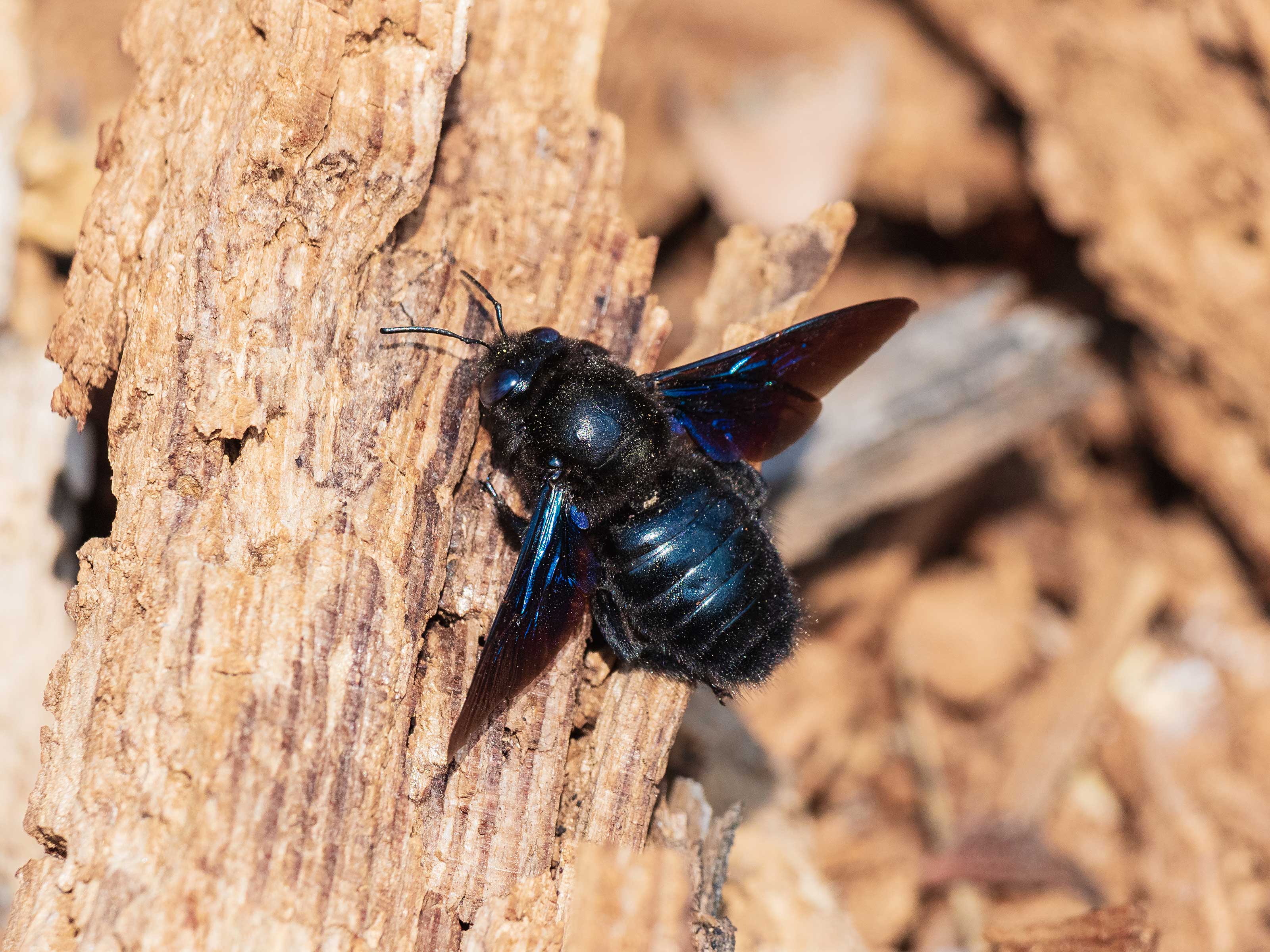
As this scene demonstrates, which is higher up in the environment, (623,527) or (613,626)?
(623,527)

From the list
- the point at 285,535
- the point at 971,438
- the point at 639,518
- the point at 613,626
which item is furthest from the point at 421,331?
the point at 971,438

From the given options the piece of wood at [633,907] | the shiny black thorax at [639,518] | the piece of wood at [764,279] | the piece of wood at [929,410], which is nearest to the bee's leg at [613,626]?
the shiny black thorax at [639,518]

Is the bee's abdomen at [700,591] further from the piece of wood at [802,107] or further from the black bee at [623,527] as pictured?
the piece of wood at [802,107]

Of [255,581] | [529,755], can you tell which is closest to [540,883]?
[529,755]

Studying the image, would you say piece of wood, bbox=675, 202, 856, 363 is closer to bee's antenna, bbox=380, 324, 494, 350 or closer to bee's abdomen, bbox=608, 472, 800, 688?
bee's abdomen, bbox=608, 472, 800, 688

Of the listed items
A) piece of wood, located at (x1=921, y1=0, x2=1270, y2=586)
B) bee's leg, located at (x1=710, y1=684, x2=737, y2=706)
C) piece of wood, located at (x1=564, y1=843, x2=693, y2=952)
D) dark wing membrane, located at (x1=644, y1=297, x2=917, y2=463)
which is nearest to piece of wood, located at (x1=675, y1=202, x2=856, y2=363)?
dark wing membrane, located at (x1=644, y1=297, x2=917, y2=463)

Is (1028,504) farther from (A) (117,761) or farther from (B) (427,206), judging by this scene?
(A) (117,761)

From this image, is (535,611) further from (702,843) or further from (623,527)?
(702,843)

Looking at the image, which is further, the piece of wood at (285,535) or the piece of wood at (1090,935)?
the piece of wood at (1090,935)
